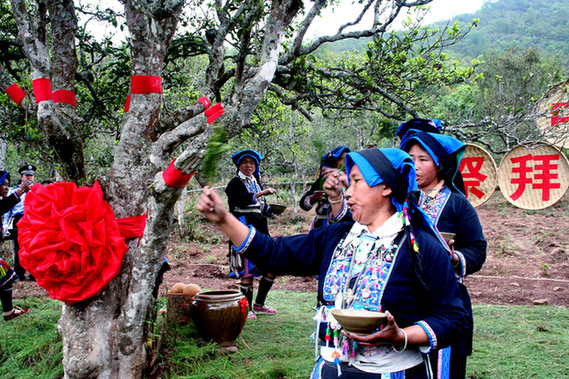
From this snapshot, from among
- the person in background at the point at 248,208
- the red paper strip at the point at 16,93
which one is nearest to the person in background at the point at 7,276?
the red paper strip at the point at 16,93

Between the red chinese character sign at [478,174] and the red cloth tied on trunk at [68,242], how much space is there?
11.8 feet

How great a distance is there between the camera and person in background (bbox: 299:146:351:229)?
11.8 ft

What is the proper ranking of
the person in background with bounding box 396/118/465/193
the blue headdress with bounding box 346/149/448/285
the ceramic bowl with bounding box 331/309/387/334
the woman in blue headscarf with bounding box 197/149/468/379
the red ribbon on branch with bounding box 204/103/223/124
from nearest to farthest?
the ceramic bowl with bounding box 331/309/387/334 → the woman in blue headscarf with bounding box 197/149/468/379 → the blue headdress with bounding box 346/149/448/285 → the person in background with bounding box 396/118/465/193 → the red ribbon on branch with bounding box 204/103/223/124

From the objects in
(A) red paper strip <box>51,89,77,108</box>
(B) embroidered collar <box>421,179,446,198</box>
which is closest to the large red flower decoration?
(A) red paper strip <box>51,89,77,108</box>

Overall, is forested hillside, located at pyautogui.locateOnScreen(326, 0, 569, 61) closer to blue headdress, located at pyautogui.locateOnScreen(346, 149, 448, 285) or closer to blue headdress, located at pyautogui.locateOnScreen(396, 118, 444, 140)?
blue headdress, located at pyautogui.locateOnScreen(396, 118, 444, 140)

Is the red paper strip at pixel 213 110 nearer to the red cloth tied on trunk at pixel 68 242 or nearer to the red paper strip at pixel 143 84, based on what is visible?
the red paper strip at pixel 143 84

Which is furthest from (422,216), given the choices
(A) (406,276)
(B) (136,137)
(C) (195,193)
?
(C) (195,193)

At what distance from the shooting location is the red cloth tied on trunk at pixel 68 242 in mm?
2971

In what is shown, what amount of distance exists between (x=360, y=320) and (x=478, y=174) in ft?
11.8

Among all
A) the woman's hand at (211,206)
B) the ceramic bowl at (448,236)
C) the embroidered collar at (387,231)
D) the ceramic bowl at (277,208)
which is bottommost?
the ceramic bowl at (277,208)

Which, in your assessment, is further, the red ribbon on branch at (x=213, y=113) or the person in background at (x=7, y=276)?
the person in background at (x=7, y=276)

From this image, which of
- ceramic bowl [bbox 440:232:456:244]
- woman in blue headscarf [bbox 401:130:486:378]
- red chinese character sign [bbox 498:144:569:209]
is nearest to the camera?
ceramic bowl [bbox 440:232:456:244]

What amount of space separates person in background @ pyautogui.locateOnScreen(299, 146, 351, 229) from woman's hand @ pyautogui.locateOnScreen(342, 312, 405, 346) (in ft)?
5.83

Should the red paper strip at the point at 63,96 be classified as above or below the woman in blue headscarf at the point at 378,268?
above
